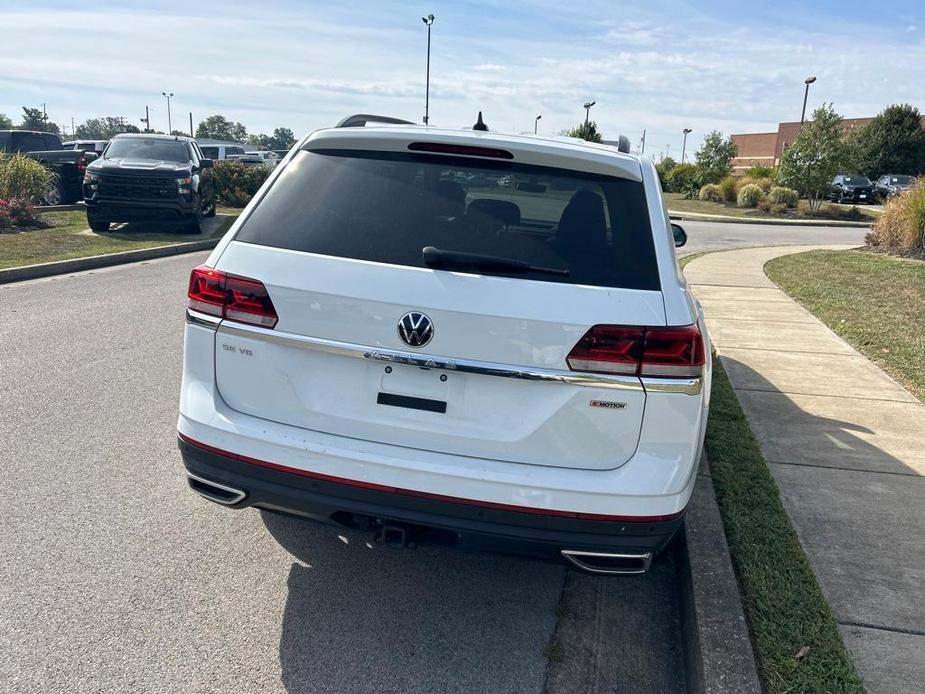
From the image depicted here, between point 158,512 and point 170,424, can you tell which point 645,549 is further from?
point 170,424

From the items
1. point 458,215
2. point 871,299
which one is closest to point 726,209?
point 871,299

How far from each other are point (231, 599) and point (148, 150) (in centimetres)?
1444

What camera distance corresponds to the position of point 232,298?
2.93m

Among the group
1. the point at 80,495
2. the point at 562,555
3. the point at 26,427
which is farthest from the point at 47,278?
the point at 562,555

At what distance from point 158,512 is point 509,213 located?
7.86 feet

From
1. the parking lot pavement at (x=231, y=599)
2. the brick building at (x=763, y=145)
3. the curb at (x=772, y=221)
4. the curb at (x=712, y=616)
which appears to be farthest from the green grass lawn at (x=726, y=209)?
the brick building at (x=763, y=145)

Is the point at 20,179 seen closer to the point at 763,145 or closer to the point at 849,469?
the point at 849,469

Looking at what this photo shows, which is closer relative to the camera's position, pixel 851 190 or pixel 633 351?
pixel 633 351

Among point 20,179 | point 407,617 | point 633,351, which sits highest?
point 633,351

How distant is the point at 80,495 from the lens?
13.5 feet

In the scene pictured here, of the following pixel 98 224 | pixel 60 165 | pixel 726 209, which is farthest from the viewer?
pixel 726 209

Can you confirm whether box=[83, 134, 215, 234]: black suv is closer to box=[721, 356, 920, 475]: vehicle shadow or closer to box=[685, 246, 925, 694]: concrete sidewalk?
box=[685, 246, 925, 694]: concrete sidewalk

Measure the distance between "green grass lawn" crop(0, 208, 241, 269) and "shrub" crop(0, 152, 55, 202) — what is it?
696 millimetres

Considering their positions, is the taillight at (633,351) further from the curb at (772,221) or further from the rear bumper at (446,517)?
the curb at (772,221)
